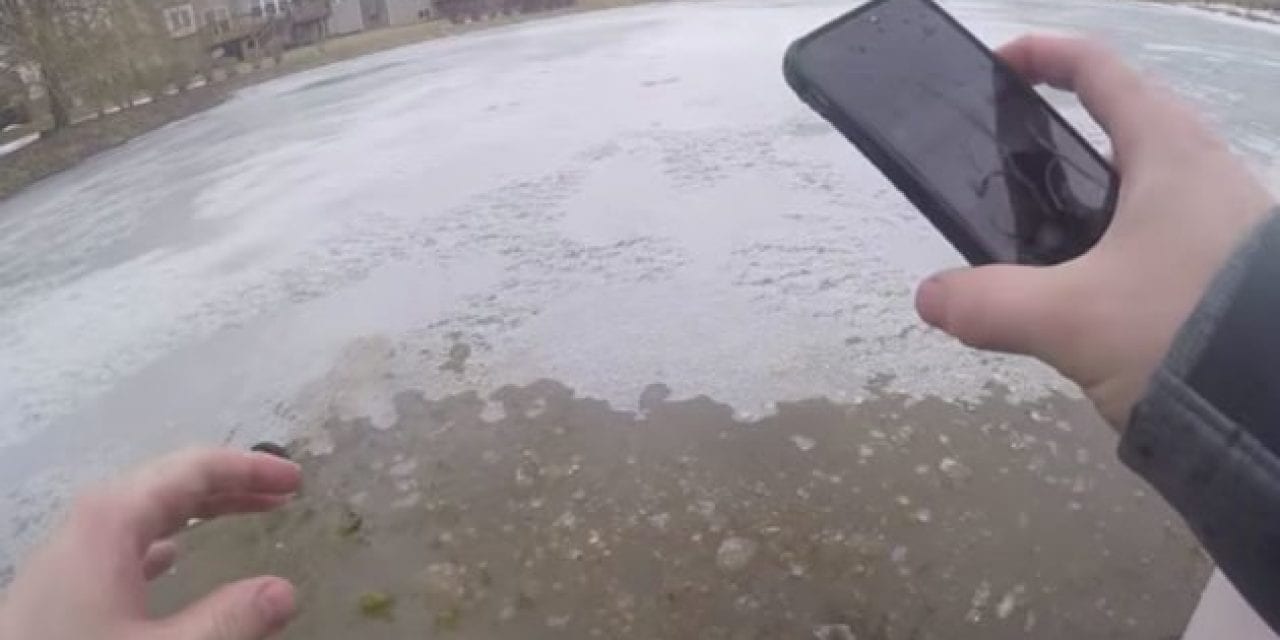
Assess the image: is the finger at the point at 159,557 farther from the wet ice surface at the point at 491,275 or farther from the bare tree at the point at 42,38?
the bare tree at the point at 42,38

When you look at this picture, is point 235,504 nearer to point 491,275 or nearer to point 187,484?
point 187,484

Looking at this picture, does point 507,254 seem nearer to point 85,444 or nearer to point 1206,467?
point 85,444

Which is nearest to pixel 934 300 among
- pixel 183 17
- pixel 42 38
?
pixel 42 38

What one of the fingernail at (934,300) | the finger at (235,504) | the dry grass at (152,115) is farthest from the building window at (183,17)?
the fingernail at (934,300)

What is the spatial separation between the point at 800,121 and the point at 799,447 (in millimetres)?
4095

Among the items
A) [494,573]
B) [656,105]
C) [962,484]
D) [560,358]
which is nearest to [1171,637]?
[962,484]

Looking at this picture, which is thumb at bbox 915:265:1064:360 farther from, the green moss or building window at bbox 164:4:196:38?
building window at bbox 164:4:196:38

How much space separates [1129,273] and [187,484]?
3.37 ft

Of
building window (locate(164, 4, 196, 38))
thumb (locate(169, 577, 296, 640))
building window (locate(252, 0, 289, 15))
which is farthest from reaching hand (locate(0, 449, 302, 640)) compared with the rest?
building window (locate(252, 0, 289, 15))

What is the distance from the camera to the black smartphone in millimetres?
1335

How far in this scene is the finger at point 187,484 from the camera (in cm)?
114

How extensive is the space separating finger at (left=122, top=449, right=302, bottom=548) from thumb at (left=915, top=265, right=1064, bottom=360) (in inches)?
31.9

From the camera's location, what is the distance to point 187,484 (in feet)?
3.92

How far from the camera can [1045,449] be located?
3.15 m
